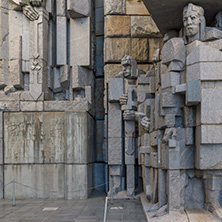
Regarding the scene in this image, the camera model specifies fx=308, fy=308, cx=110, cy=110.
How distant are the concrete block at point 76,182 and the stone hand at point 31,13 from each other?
4.76 metres

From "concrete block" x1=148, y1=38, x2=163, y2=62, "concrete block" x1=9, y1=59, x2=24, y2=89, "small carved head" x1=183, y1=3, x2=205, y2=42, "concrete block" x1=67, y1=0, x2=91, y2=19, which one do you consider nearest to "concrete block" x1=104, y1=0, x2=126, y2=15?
"concrete block" x1=67, y1=0, x2=91, y2=19

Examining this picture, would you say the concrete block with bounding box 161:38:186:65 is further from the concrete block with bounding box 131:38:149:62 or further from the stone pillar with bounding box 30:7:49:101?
the stone pillar with bounding box 30:7:49:101

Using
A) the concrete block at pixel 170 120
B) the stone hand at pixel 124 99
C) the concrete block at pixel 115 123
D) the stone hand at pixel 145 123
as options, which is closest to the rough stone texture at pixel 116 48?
the stone hand at pixel 124 99

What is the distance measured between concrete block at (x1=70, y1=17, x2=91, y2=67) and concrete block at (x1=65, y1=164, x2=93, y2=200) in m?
3.47

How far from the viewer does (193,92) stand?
237 inches

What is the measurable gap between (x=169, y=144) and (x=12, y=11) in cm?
699

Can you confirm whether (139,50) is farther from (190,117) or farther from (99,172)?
(190,117)

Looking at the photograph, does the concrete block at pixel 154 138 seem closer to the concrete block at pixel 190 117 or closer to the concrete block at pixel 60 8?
the concrete block at pixel 190 117

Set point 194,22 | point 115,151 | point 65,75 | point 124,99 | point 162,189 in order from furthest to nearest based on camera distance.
A: point 65,75 → point 115,151 → point 124,99 → point 162,189 → point 194,22

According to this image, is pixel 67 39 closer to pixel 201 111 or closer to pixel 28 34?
pixel 28 34

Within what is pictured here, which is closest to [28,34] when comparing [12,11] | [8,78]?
[12,11]

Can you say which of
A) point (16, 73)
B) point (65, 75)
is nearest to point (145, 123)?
point (65, 75)

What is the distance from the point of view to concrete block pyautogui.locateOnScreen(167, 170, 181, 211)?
6.24m

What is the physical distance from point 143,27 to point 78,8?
229 centimetres
